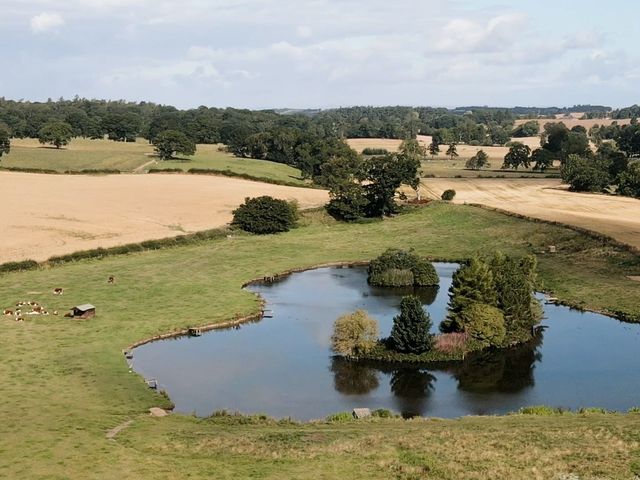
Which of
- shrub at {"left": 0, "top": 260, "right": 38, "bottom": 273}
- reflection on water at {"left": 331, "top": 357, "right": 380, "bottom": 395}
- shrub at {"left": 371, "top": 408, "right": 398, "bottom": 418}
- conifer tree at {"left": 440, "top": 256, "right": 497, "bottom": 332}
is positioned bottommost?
reflection on water at {"left": 331, "top": 357, "right": 380, "bottom": 395}

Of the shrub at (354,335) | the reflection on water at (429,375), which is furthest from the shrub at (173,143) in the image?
the reflection on water at (429,375)

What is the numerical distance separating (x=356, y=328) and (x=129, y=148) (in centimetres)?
13878

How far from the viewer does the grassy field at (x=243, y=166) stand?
142875mm

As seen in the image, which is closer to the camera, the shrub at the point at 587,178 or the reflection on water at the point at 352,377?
the reflection on water at the point at 352,377

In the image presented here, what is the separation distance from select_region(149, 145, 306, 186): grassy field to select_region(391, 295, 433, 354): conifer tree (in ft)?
287

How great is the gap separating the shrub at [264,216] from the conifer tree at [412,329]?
47.5 meters

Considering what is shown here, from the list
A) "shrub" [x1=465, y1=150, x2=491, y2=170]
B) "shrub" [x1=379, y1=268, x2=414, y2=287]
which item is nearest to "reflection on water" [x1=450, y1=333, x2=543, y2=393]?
"shrub" [x1=379, y1=268, x2=414, y2=287]

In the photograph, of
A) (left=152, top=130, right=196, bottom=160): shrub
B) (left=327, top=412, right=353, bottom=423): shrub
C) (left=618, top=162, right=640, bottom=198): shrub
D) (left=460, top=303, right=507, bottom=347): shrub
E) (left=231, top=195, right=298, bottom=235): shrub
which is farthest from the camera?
(left=152, top=130, right=196, bottom=160): shrub

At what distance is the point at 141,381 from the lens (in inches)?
1783

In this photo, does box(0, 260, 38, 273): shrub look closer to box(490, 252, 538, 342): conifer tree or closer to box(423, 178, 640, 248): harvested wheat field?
box(490, 252, 538, 342): conifer tree

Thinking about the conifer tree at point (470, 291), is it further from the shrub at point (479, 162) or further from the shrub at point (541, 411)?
the shrub at point (479, 162)

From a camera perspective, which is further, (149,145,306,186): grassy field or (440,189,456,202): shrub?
(149,145,306,186): grassy field

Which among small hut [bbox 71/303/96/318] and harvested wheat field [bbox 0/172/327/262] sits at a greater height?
harvested wheat field [bbox 0/172/327/262]

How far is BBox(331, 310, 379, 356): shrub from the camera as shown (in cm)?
5159
